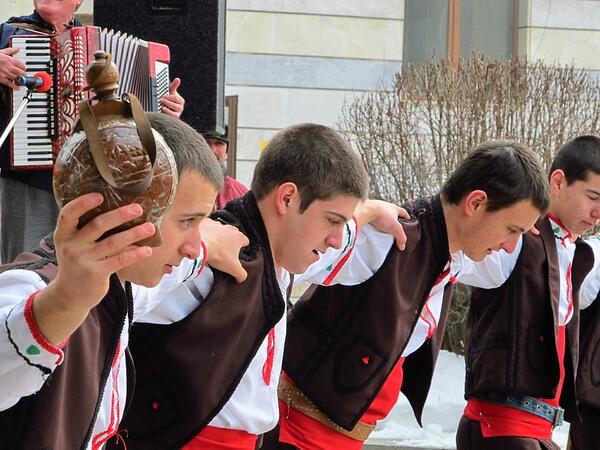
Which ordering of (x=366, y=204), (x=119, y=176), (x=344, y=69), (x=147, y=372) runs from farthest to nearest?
(x=344, y=69)
(x=366, y=204)
(x=147, y=372)
(x=119, y=176)

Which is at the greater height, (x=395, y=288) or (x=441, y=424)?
(x=395, y=288)

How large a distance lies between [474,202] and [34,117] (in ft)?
6.08

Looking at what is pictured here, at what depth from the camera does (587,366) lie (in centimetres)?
516

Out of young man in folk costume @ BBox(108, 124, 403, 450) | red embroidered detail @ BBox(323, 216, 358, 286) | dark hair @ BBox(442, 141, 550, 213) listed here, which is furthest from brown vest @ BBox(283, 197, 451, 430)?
young man in folk costume @ BBox(108, 124, 403, 450)

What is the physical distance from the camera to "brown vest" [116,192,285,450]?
3.32 m

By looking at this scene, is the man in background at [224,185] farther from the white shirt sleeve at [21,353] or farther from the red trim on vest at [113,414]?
the white shirt sleeve at [21,353]

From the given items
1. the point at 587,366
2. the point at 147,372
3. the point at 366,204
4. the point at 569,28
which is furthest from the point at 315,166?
the point at 569,28

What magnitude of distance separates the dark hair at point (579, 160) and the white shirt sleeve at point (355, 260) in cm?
123

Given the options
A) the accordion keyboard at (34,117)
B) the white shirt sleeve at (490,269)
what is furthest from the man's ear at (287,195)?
the accordion keyboard at (34,117)

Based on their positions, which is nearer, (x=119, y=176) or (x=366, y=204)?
(x=119, y=176)

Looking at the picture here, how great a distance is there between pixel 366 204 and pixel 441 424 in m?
3.87

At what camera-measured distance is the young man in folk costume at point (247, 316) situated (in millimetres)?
3330

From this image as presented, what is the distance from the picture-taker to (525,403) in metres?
4.74

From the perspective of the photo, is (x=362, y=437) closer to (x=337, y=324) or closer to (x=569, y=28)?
(x=337, y=324)
